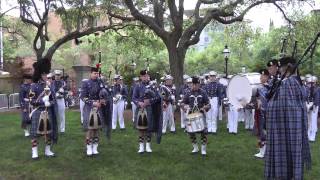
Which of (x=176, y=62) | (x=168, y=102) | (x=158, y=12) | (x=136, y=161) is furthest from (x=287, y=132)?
(x=158, y=12)

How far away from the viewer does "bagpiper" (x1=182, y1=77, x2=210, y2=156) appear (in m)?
11.4

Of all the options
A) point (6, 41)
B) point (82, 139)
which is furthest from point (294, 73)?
point (6, 41)

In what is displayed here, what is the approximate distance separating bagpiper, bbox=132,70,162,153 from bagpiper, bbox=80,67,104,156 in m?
1.02

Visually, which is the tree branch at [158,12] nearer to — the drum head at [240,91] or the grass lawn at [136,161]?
the grass lawn at [136,161]

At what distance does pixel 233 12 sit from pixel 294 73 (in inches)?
572

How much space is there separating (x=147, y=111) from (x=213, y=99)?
495 cm

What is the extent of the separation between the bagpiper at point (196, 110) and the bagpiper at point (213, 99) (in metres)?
4.45

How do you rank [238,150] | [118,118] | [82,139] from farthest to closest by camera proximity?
[118,118]
[82,139]
[238,150]

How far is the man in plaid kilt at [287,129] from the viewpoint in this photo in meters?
7.61

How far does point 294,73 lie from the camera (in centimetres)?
773

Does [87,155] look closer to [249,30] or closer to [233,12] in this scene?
[233,12]

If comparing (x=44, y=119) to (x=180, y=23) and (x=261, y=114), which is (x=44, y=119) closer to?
(x=261, y=114)

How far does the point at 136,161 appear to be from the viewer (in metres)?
11.4

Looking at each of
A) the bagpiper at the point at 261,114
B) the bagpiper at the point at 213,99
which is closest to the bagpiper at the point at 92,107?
the bagpiper at the point at 261,114
